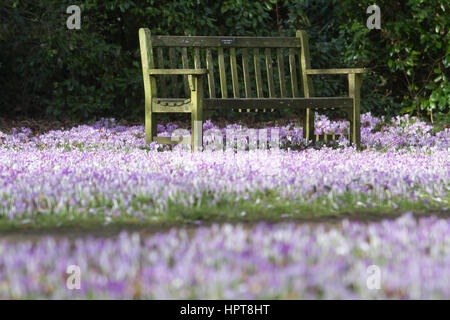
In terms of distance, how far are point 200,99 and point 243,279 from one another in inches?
175

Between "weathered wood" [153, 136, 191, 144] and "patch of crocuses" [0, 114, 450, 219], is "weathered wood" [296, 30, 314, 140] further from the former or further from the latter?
"weathered wood" [153, 136, 191, 144]

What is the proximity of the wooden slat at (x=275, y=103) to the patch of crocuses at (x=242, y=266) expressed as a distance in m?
3.77

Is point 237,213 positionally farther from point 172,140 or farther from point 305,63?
point 305,63

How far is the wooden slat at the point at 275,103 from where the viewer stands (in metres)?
6.70

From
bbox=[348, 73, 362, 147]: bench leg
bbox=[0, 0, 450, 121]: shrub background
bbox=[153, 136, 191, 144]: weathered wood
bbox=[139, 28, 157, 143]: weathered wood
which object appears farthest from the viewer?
bbox=[0, 0, 450, 121]: shrub background

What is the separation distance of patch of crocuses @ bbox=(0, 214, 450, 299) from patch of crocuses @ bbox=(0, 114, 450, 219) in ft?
2.55

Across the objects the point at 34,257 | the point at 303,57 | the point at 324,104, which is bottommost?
the point at 34,257

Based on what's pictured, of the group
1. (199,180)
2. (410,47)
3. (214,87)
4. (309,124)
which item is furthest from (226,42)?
(410,47)

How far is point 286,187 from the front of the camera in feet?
13.8

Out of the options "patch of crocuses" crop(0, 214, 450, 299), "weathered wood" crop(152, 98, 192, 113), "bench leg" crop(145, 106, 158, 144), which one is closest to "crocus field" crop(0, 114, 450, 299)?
"patch of crocuses" crop(0, 214, 450, 299)

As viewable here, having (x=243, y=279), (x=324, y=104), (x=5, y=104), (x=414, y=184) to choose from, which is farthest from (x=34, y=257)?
(x=5, y=104)

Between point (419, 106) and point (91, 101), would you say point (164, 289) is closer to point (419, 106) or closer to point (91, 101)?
point (91, 101)

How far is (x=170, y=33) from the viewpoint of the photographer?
10328 mm

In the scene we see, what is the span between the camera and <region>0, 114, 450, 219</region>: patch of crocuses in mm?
3828
